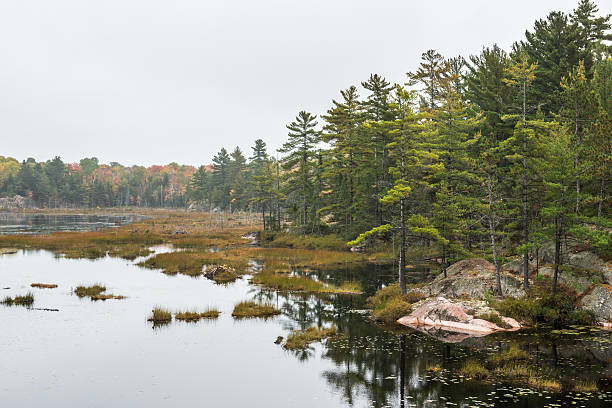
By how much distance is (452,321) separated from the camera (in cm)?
2370

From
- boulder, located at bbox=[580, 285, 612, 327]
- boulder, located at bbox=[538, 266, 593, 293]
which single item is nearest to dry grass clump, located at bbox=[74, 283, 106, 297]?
boulder, located at bbox=[538, 266, 593, 293]

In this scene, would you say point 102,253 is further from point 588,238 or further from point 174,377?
point 588,238

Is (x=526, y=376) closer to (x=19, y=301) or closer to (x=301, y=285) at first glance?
(x=301, y=285)

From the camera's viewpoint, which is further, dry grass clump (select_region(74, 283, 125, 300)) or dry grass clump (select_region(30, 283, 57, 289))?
dry grass clump (select_region(30, 283, 57, 289))

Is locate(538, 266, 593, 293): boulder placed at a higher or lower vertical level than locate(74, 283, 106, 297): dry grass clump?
higher

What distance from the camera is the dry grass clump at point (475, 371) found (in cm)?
1636

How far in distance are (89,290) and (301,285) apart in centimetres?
1669

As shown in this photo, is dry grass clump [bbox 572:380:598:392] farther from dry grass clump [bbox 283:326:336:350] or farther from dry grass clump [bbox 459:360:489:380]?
dry grass clump [bbox 283:326:336:350]

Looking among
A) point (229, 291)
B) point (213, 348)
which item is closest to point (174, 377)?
point (213, 348)

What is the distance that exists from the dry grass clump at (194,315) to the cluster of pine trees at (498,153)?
10397 mm

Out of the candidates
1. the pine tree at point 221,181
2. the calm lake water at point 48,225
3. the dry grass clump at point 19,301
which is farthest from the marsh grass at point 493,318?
the pine tree at point 221,181

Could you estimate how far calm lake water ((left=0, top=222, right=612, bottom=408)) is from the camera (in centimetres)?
1482

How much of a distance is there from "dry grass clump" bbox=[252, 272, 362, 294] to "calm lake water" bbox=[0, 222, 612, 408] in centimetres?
439

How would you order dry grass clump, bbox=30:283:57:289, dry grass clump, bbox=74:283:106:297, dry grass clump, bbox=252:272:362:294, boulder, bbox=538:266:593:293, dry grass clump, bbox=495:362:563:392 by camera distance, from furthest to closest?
dry grass clump, bbox=252:272:362:294, dry grass clump, bbox=30:283:57:289, dry grass clump, bbox=74:283:106:297, boulder, bbox=538:266:593:293, dry grass clump, bbox=495:362:563:392
